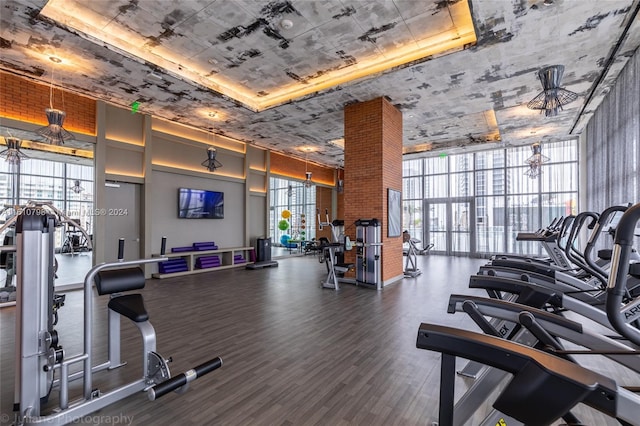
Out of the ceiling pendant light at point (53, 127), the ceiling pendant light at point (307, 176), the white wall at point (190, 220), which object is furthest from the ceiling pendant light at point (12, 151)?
the ceiling pendant light at point (307, 176)

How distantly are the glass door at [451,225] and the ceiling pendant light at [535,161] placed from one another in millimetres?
2275

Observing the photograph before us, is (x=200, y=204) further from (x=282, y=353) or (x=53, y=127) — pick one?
(x=282, y=353)

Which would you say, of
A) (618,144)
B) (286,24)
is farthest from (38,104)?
(618,144)

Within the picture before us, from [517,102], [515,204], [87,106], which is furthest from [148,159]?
[515,204]

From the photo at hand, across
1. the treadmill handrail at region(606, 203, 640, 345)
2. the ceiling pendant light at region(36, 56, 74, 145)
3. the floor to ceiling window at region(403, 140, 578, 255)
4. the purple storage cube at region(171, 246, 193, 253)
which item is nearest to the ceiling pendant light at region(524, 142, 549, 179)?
the floor to ceiling window at region(403, 140, 578, 255)

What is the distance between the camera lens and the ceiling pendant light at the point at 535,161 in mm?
9188

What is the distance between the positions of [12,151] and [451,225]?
12.8m

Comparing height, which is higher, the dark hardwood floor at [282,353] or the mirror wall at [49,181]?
the mirror wall at [49,181]

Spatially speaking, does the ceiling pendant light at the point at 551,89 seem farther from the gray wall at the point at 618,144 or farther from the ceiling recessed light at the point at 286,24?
the ceiling recessed light at the point at 286,24

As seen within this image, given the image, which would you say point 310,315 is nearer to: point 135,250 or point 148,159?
point 135,250

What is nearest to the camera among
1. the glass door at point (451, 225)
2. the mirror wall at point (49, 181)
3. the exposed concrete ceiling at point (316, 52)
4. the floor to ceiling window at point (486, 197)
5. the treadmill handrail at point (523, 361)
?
the treadmill handrail at point (523, 361)

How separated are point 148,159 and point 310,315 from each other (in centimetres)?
577

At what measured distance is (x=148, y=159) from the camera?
7406 millimetres

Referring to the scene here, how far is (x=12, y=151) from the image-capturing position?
5668 mm
